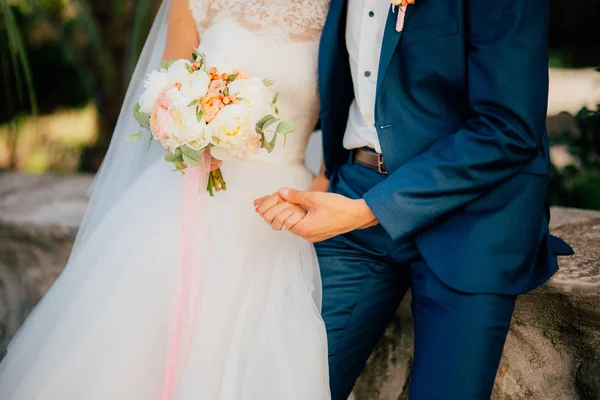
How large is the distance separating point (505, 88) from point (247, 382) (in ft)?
3.20

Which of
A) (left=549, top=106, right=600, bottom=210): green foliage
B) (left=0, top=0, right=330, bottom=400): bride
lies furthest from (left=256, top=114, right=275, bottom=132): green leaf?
(left=549, top=106, right=600, bottom=210): green foliage

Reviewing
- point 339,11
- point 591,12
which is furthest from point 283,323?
point 591,12

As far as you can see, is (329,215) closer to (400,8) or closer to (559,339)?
(400,8)

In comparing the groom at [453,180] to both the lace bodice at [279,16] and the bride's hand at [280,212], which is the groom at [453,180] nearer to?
the bride's hand at [280,212]

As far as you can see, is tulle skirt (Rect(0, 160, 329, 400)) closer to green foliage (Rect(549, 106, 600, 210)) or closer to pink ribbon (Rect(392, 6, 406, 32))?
pink ribbon (Rect(392, 6, 406, 32))

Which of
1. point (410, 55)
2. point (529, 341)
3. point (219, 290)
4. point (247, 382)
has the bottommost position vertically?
point (529, 341)

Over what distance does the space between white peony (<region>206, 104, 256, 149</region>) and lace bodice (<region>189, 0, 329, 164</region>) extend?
1.32ft

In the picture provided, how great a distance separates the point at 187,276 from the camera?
1704 mm

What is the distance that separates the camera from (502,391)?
1.90m

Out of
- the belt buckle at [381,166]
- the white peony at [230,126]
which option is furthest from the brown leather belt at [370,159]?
the white peony at [230,126]

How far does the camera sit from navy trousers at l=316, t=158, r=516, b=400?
4.91ft

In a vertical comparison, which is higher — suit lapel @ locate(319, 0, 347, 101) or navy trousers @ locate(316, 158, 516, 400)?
suit lapel @ locate(319, 0, 347, 101)

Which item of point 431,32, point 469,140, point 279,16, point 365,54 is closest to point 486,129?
point 469,140

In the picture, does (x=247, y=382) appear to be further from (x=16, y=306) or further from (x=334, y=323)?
(x=16, y=306)
